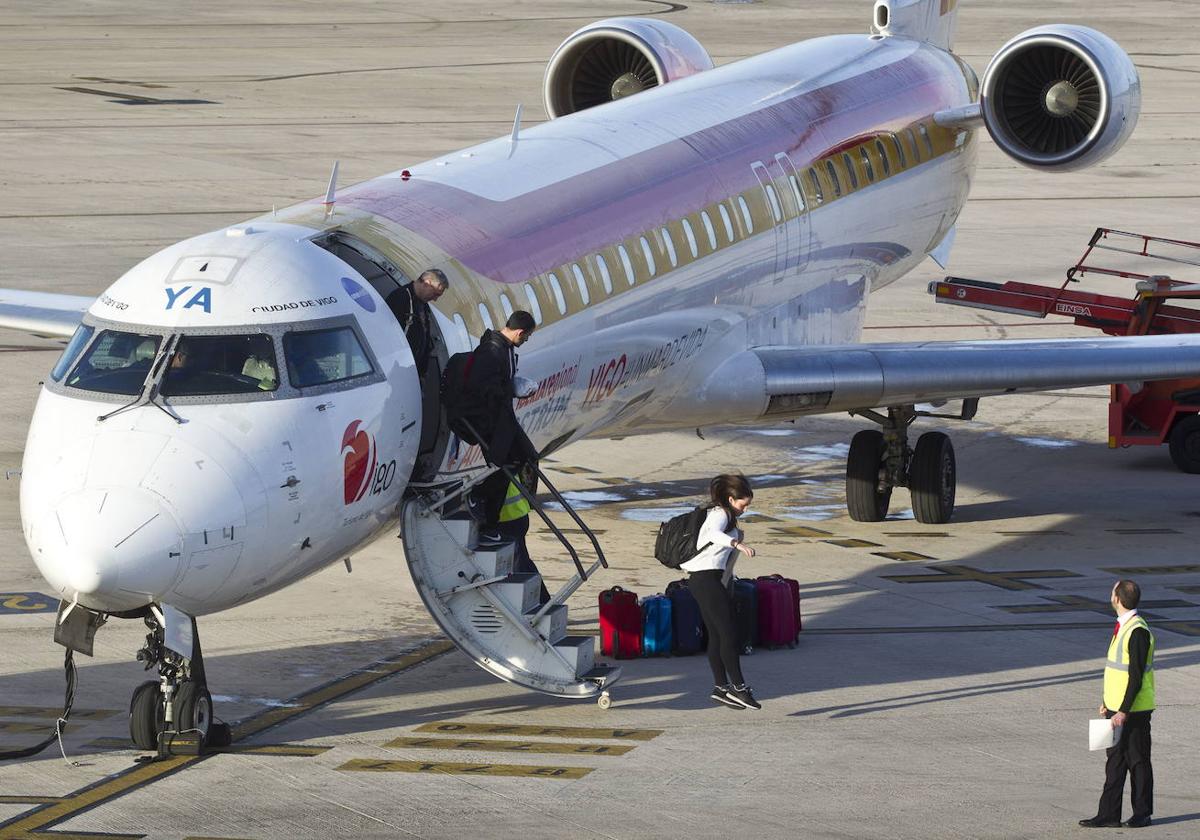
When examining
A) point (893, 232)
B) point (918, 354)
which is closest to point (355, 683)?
point (918, 354)

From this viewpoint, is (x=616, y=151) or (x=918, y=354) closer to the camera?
(x=616, y=151)

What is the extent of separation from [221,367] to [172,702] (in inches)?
83.7

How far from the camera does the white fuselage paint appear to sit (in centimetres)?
1244

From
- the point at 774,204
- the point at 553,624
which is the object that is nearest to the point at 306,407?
the point at 553,624

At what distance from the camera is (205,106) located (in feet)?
172

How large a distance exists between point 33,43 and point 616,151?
49.2 m

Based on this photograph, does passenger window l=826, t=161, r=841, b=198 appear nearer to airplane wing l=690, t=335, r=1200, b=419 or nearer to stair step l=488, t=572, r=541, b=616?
airplane wing l=690, t=335, r=1200, b=419

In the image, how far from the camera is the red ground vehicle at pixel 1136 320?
23.7m

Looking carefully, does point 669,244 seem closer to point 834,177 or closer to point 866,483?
point 866,483

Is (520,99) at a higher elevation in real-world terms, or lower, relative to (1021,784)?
higher

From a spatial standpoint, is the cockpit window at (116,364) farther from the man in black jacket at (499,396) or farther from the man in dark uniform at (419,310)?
the man in black jacket at (499,396)

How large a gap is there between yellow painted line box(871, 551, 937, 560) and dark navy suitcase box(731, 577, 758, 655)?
378 cm

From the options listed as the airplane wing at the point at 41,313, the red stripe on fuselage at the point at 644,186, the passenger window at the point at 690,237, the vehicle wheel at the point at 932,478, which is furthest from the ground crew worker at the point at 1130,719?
the airplane wing at the point at 41,313

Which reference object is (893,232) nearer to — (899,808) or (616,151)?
(616,151)
